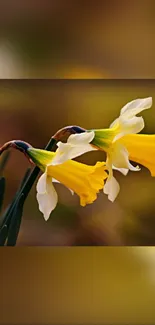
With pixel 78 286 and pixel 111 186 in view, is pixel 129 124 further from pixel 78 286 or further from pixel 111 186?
pixel 78 286

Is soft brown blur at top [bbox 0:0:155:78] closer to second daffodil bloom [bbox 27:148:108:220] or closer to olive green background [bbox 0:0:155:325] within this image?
olive green background [bbox 0:0:155:325]

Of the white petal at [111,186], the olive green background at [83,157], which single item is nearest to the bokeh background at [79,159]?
the olive green background at [83,157]

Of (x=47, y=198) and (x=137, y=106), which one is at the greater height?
(x=137, y=106)

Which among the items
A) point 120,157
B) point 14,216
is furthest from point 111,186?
point 14,216

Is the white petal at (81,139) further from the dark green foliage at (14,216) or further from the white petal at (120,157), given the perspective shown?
the dark green foliage at (14,216)

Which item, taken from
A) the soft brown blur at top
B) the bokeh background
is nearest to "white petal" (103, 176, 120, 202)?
the bokeh background
